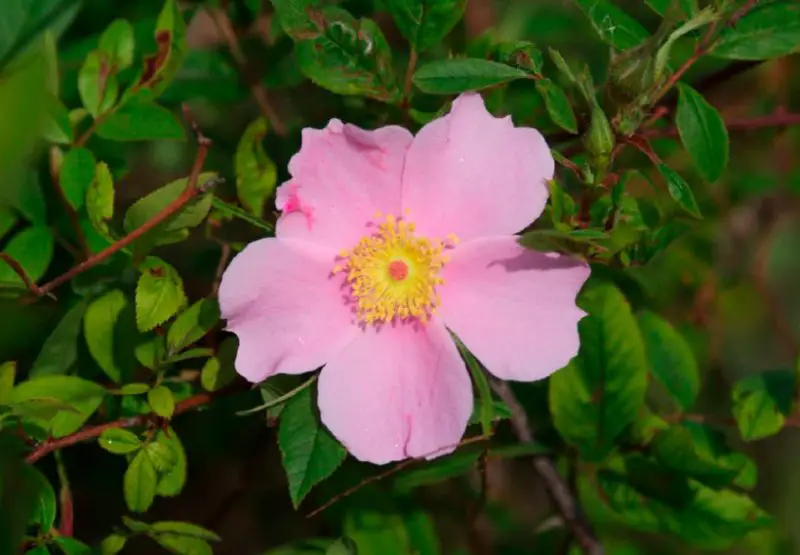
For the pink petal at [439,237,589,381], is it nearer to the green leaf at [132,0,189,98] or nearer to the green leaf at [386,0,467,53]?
the green leaf at [386,0,467,53]

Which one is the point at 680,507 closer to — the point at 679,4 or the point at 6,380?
the point at 679,4

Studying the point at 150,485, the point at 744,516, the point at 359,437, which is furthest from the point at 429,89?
the point at 744,516

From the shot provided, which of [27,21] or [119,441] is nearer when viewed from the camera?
[119,441]

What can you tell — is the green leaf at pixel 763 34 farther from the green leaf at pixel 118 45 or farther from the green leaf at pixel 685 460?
the green leaf at pixel 118 45

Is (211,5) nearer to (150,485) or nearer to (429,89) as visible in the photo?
(429,89)

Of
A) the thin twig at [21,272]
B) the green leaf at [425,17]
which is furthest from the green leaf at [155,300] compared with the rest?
the green leaf at [425,17]

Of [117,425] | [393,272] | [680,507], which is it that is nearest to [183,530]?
[117,425]
